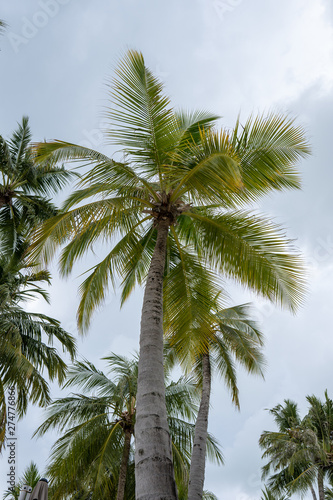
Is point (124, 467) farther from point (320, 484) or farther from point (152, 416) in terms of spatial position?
point (320, 484)

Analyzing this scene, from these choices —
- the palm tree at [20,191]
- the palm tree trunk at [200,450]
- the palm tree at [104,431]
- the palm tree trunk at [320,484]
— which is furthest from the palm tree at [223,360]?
the palm tree trunk at [320,484]

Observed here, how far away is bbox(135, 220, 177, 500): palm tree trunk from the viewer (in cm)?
492

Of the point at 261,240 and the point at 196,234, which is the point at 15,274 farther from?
the point at 261,240

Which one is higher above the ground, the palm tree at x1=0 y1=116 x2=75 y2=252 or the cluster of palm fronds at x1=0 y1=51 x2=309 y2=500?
the palm tree at x1=0 y1=116 x2=75 y2=252

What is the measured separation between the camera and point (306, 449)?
22.0 meters

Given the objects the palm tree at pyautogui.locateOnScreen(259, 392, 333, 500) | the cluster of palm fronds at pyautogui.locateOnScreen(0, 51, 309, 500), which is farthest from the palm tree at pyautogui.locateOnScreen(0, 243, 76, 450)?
the palm tree at pyautogui.locateOnScreen(259, 392, 333, 500)

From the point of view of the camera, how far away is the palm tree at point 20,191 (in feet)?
46.7

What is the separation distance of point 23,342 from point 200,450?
20.9 ft

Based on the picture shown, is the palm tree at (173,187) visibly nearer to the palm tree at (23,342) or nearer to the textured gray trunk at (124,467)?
the palm tree at (23,342)

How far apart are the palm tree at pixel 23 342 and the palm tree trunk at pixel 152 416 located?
6426 millimetres

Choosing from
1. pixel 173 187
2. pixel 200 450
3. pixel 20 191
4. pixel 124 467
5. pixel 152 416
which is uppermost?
pixel 20 191

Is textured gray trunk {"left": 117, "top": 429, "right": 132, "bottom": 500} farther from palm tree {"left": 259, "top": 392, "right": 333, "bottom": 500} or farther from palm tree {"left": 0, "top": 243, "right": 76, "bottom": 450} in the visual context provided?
palm tree {"left": 259, "top": 392, "right": 333, "bottom": 500}

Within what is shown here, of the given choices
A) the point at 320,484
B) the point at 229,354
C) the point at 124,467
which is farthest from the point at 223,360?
the point at 320,484

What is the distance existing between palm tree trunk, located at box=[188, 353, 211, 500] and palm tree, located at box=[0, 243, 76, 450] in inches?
181
